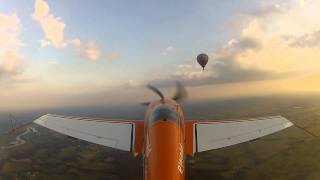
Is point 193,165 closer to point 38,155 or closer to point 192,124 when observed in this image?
point 192,124

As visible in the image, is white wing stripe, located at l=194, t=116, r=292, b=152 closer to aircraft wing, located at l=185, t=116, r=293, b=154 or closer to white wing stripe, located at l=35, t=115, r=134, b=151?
aircraft wing, located at l=185, t=116, r=293, b=154

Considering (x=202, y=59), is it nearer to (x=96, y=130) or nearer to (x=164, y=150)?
(x=96, y=130)

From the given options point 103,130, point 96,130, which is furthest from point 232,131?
point 96,130

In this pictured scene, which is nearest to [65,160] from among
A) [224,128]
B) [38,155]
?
[38,155]

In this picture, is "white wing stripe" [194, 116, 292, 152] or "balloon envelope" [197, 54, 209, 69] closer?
"white wing stripe" [194, 116, 292, 152]

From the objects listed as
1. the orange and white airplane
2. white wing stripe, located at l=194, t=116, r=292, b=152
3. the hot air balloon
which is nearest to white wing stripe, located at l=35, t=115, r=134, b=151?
the orange and white airplane

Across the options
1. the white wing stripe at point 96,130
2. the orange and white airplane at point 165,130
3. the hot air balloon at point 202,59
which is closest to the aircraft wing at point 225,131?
the orange and white airplane at point 165,130

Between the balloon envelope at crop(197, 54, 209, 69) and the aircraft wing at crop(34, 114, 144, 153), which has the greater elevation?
the balloon envelope at crop(197, 54, 209, 69)
